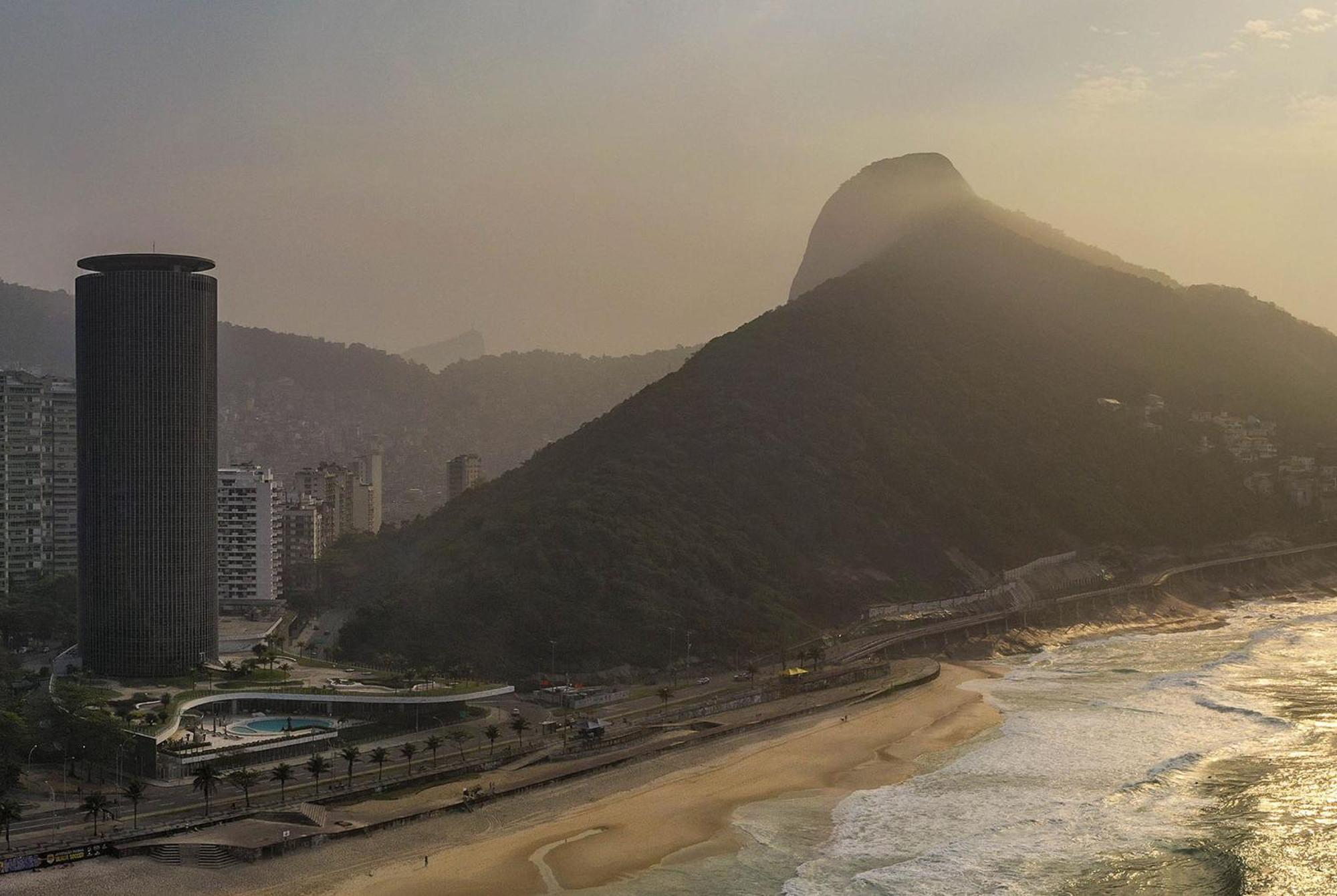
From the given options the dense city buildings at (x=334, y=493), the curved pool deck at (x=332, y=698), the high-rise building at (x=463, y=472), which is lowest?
the curved pool deck at (x=332, y=698)

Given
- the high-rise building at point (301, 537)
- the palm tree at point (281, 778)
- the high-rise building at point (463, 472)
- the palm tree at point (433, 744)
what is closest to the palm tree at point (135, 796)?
the palm tree at point (281, 778)

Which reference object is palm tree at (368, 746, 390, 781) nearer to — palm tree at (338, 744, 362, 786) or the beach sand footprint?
palm tree at (338, 744, 362, 786)

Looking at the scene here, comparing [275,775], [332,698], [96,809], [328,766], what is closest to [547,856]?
[328,766]

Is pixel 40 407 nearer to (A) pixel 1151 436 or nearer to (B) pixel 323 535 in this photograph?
(B) pixel 323 535

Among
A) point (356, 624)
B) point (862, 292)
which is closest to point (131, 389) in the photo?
point (356, 624)

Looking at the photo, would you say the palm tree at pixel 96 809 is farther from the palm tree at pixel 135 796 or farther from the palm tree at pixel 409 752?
the palm tree at pixel 409 752

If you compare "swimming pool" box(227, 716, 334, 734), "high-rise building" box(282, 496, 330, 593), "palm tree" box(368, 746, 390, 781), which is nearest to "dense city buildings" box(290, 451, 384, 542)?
"high-rise building" box(282, 496, 330, 593)

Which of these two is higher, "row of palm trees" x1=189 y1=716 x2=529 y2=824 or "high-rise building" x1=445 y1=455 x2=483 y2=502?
"high-rise building" x1=445 y1=455 x2=483 y2=502
